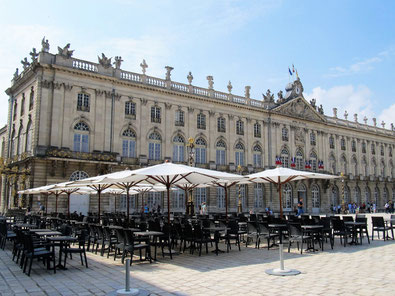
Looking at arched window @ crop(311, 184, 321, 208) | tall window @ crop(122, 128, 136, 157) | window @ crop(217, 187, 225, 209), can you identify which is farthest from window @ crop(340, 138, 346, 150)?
tall window @ crop(122, 128, 136, 157)

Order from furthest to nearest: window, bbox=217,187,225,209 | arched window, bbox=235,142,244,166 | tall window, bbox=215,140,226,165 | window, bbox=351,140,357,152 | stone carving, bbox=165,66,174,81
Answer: window, bbox=351,140,357,152 → arched window, bbox=235,142,244,166 → tall window, bbox=215,140,226,165 → window, bbox=217,187,225,209 → stone carving, bbox=165,66,174,81

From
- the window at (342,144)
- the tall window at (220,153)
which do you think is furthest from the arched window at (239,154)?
the window at (342,144)

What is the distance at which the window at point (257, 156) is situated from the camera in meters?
42.1

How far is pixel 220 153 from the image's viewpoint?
39469 millimetres

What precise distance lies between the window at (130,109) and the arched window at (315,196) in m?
26.1

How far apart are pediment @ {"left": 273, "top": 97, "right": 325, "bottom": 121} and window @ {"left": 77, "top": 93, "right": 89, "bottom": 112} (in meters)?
22.9

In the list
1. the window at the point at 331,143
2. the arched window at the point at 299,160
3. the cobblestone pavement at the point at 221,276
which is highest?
the window at the point at 331,143

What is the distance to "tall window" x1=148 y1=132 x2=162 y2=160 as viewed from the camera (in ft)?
113

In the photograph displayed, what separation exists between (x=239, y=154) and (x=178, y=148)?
803 cm

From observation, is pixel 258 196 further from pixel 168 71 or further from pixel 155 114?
pixel 168 71

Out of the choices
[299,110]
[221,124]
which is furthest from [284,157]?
[221,124]

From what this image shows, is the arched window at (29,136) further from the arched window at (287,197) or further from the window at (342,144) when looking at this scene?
the window at (342,144)

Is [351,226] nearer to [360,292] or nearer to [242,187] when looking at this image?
[360,292]

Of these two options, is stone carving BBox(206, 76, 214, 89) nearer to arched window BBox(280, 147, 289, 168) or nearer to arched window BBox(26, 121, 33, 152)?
arched window BBox(280, 147, 289, 168)
